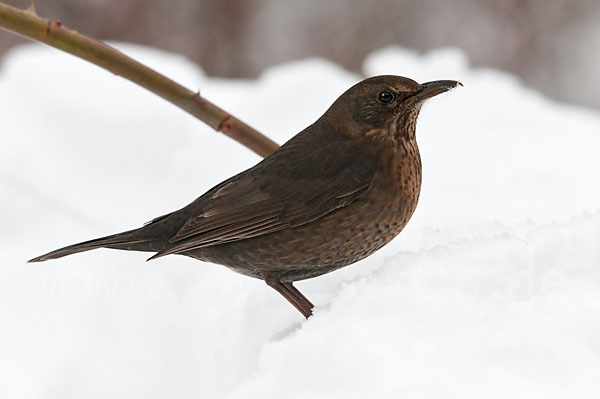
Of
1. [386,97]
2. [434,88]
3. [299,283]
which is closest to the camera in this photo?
[434,88]

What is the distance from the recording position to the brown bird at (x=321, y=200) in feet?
9.03

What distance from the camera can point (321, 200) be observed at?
2805 mm

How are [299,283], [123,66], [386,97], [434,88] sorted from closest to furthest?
[434,88] → [386,97] → [123,66] → [299,283]

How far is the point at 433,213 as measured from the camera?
361 cm

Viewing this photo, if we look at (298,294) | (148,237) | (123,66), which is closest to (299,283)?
(298,294)

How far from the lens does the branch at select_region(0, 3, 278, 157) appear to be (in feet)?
9.52

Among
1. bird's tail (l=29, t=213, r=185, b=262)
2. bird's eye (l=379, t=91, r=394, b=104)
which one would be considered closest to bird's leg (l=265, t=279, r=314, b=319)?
bird's tail (l=29, t=213, r=185, b=262)

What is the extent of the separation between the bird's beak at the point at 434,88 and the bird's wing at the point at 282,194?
0.90 ft

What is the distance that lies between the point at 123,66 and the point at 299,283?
1045mm

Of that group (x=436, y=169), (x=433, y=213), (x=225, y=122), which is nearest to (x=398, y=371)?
(x=225, y=122)

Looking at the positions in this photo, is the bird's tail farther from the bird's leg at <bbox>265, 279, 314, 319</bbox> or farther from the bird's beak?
the bird's beak

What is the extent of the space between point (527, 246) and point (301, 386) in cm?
81

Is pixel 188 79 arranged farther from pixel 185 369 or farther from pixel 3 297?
pixel 185 369

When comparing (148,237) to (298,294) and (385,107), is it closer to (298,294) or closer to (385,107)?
(298,294)
